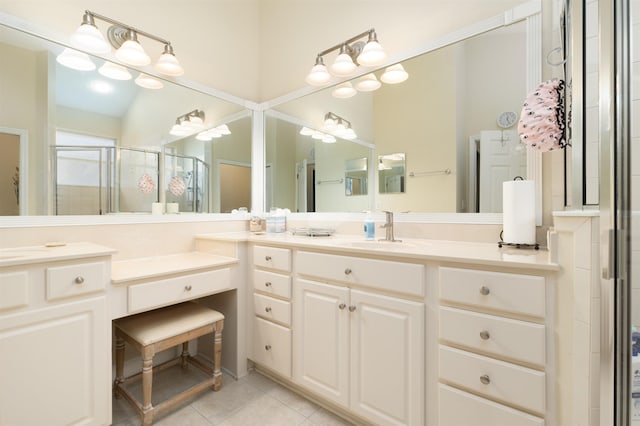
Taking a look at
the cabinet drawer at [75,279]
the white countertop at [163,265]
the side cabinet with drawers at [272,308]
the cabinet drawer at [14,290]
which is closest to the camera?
the cabinet drawer at [14,290]

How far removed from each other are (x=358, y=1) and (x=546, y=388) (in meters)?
2.41

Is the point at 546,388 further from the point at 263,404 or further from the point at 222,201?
the point at 222,201

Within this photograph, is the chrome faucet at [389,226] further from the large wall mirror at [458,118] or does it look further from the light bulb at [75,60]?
the light bulb at [75,60]

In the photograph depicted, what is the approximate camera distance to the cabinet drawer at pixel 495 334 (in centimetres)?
96

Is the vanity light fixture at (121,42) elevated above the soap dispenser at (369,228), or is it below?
above

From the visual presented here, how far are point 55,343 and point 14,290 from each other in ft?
0.92

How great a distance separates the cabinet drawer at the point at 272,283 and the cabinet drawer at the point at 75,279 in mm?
810

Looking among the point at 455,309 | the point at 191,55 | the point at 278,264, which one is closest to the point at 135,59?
the point at 191,55

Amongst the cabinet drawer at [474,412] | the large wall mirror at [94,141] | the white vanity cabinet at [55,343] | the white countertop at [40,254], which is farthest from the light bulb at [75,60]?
the cabinet drawer at [474,412]

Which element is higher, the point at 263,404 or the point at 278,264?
the point at 278,264

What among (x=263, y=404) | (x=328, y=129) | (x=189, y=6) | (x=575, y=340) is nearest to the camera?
(x=575, y=340)

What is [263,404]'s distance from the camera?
5.38ft

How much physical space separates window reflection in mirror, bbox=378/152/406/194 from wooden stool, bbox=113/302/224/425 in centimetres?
135

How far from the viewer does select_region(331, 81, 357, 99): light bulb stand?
207 centimetres
